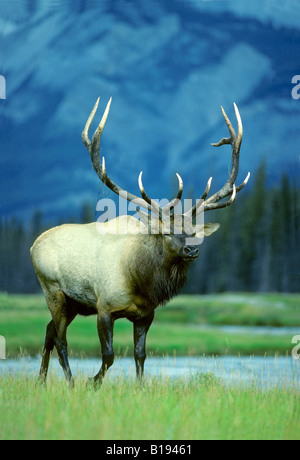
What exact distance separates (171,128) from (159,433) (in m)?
6.28

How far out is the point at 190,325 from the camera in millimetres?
9922

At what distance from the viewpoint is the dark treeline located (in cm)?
862

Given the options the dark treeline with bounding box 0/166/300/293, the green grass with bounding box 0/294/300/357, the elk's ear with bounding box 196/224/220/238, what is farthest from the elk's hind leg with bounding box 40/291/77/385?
the dark treeline with bounding box 0/166/300/293

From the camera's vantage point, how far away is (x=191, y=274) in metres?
9.69

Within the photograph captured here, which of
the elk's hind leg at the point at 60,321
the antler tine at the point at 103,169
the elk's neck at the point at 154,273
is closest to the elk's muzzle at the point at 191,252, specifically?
the elk's neck at the point at 154,273

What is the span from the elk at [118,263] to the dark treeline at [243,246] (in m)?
2.75

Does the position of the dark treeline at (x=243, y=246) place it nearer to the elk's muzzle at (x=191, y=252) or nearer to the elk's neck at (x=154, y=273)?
the elk's neck at (x=154, y=273)

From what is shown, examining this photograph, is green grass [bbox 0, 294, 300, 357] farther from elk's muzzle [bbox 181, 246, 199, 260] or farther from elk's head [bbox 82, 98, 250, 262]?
elk's muzzle [bbox 181, 246, 199, 260]

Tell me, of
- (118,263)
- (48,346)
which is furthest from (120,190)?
(48,346)

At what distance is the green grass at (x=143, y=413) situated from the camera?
12.9ft

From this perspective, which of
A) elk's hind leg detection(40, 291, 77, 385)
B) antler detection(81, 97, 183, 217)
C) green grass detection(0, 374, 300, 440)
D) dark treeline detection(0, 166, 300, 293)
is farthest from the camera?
dark treeline detection(0, 166, 300, 293)

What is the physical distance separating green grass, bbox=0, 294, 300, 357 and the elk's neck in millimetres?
3099

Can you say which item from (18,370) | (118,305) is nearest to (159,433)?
(118,305)

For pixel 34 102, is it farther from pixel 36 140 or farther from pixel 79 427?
pixel 79 427
